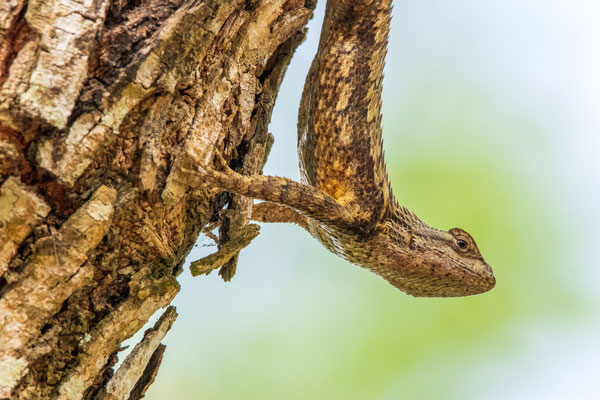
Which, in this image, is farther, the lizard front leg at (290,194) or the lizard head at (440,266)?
the lizard head at (440,266)

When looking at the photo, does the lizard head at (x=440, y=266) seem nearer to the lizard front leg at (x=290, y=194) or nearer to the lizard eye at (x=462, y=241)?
the lizard eye at (x=462, y=241)

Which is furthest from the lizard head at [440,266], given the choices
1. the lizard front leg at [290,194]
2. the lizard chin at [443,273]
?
the lizard front leg at [290,194]

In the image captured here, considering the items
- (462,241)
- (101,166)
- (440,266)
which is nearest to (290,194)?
(440,266)

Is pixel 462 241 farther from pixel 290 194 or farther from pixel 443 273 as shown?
pixel 290 194

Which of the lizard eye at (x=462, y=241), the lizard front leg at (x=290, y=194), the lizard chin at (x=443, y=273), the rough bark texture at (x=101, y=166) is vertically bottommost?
the rough bark texture at (x=101, y=166)

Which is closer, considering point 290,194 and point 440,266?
point 290,194

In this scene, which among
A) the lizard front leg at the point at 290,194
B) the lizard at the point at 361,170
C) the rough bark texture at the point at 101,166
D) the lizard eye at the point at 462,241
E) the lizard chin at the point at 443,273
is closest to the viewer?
the rough bark texture at the point at 101,166

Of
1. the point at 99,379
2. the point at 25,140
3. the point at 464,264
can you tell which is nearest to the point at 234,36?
the point at 25,140

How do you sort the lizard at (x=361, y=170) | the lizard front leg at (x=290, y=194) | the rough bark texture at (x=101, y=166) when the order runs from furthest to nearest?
the lizard at (x=361, y=170), the lizard front leg at (x=290, y=194), the rough bark texture at (x=101, y=166)
